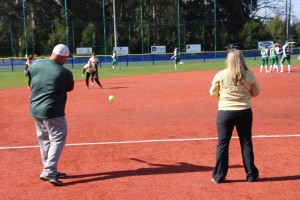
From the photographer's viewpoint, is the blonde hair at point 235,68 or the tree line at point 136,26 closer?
the blonde hair at point 235,68

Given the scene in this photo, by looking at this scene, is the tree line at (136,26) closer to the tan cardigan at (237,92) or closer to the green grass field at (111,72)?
the green grass field at (111,72)

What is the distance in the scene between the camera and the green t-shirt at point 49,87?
218 inches

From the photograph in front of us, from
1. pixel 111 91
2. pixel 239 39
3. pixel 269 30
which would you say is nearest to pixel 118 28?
pixel 239 39

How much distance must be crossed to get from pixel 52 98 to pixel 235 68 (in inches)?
103

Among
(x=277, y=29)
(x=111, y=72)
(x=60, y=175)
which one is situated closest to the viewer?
(x=60, y=175)

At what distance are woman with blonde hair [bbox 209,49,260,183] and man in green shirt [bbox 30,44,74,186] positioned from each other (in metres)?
2.20

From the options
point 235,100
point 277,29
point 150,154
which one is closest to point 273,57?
point 150,154

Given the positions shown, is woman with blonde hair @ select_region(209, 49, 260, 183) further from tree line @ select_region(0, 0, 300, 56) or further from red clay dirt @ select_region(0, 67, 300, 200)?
tree line @ select_region(0, 0, 300, 56)

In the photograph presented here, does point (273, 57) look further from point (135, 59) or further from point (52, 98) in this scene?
point (52, 98)

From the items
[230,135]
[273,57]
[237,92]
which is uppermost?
[273,57]

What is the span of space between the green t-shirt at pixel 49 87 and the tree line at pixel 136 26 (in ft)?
131

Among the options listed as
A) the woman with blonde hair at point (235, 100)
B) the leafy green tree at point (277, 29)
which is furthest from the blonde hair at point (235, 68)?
the leafy green tree at point (277, 29)

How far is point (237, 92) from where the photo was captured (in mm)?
5332

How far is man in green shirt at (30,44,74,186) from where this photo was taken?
5559 mm
